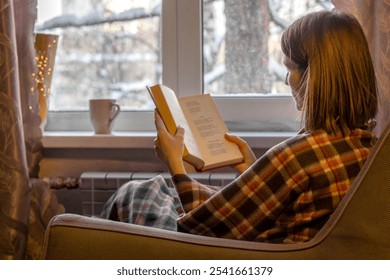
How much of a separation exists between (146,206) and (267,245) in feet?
1.84

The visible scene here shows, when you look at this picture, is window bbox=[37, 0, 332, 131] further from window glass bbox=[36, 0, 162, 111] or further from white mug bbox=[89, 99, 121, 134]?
white mug bbox=[89, 99, 121, 134]

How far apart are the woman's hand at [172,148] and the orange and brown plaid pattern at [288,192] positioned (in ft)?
0.60

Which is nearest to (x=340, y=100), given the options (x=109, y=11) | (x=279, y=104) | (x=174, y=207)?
(x=174, y=207)

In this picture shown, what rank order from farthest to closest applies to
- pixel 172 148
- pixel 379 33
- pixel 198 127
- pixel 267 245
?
1. pixel 379 33
2. pixel 198 127
3. pixel 172 148
4. pixel 267 245

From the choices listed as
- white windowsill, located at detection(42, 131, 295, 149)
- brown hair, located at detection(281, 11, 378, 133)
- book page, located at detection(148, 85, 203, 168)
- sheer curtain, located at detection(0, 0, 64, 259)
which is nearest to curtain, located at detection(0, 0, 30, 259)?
sheer curtain, located at detection(0, 0, 64, 259)

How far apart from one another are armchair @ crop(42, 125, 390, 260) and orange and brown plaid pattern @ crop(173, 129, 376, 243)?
6.0 inches

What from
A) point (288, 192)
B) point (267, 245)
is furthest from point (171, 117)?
point (267, 245)

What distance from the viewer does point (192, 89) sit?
234cm

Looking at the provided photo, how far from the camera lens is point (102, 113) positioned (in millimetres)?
2254

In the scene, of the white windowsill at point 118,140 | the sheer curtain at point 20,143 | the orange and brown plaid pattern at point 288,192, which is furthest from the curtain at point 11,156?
the orange and brown plaid pattern at point 288,192

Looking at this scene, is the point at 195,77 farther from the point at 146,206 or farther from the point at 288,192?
the point at 288,192

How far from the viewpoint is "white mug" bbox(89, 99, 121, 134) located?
7.35ft

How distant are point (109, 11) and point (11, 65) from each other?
19.1 inches

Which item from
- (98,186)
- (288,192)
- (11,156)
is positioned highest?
(288,192)
